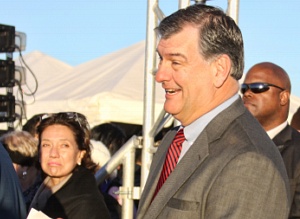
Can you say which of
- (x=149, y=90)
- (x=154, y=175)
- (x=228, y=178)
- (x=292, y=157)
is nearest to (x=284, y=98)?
(x=292, y=157)

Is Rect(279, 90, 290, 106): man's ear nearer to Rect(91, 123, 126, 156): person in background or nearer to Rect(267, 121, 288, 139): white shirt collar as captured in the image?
Rect(267, 121, 288, 139): white shirt collar

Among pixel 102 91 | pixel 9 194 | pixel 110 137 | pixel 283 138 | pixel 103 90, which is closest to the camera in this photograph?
pixel 9 194

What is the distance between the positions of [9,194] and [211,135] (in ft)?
3.15

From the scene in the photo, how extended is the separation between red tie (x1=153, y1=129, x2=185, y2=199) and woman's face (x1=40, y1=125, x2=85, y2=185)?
1733mm

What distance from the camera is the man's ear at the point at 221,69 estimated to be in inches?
103

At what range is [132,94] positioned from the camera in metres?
11.7

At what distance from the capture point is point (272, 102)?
15.4ft

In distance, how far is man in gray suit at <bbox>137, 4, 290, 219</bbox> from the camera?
2.37m

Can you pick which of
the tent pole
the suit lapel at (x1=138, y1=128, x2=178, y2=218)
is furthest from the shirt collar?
the tent pole

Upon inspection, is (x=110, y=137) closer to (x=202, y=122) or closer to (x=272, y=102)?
(x=272, y=102)

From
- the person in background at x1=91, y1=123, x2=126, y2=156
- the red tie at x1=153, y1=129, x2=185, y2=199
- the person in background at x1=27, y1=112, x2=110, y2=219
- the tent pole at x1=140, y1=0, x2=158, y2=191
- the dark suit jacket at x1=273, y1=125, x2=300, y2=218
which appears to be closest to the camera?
the red tie at x1=153, y1=129, x2=185, y2=199

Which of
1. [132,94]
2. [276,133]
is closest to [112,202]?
[276,133]

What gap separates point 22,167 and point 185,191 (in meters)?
3.16

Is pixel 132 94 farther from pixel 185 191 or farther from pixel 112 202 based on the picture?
pixel 185 191
